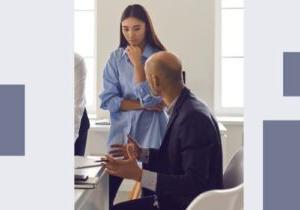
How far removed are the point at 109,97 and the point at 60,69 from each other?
1232 mm

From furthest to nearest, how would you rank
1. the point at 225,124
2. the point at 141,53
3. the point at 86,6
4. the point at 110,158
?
the point at 86,6, the point at 225,124, the point at 141,53, the point at 110,158

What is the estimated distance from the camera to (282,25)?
2.88ft

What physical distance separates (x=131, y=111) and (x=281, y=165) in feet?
4.12

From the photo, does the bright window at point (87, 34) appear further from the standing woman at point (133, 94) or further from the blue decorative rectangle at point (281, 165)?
the blue decorative rectangle at point (281, 165)

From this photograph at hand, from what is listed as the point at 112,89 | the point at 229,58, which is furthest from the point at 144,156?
the point at 229,58

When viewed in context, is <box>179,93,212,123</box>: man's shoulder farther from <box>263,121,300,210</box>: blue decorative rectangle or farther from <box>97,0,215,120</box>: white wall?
<box>97,0,215,120</box>: white wall

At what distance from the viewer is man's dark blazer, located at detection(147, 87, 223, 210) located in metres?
1.42

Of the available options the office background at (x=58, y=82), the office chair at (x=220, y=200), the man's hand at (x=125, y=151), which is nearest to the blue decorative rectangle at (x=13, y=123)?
the office background at (x=58, y=82)

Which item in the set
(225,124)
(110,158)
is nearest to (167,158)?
(110,158)

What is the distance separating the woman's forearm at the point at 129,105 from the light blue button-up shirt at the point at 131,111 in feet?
0.05

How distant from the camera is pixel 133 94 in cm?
212

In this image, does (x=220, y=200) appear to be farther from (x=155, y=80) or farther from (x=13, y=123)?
(x=13, y=123)

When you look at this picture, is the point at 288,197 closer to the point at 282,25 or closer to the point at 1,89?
the point at 282,25

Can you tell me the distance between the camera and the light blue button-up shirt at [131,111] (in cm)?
207
